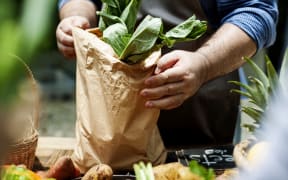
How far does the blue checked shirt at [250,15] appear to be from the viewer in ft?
5.15

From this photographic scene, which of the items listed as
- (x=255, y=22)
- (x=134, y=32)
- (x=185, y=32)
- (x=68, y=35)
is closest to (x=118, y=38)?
(x=134, y=32)

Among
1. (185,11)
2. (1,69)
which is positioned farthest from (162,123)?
(1,69)

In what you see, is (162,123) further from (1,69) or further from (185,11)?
(1,69)

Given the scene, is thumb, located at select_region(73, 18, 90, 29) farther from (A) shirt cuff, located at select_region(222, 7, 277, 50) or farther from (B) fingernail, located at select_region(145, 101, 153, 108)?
(A) shirt cuff, located at select_region(222, 7, 277, 50)

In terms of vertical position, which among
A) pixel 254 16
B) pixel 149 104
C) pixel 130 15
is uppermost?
pixel 130 15

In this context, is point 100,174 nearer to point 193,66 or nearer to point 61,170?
point 61,170

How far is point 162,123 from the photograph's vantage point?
176cm

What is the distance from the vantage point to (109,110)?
1.29 meters

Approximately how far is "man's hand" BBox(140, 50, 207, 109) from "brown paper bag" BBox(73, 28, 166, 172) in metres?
0.02

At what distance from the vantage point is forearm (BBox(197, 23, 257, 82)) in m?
1.49

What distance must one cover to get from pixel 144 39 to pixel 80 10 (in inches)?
20.3

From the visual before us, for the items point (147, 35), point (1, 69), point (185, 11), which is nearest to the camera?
point (1, 69)

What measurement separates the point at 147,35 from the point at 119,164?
35 cm

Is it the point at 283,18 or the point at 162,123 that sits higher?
the point at 162,123
